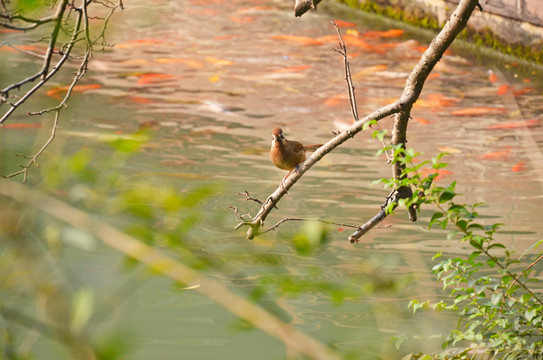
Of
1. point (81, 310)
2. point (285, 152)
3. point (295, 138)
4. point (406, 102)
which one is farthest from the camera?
point (295, 138)

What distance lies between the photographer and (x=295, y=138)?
6348 millimetres

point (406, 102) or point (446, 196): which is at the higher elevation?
point (406, 102)

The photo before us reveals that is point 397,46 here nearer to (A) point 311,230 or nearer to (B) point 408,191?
(B) point 408,191

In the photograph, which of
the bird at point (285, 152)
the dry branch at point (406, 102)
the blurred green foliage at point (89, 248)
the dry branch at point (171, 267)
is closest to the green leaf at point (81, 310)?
the blurred green foliage at point (89, 248)

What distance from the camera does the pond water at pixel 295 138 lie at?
4.12m

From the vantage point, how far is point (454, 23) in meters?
2.51

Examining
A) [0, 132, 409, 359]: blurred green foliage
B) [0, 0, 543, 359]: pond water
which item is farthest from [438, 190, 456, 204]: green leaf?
[0, 132, 409, 359]: blurred green foliage

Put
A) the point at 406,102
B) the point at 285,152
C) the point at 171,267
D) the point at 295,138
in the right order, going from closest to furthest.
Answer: the point at 171,267, the point at 406,102, the point at 285,152, the point at 295,138

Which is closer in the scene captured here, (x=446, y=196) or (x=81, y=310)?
(x=81, y=310)

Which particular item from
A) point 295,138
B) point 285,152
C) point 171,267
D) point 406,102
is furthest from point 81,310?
point 295,138

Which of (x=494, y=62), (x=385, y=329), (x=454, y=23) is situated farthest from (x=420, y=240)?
(x=494, y=62)

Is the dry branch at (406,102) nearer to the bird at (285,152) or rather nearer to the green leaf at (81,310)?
the bird at (285,152)

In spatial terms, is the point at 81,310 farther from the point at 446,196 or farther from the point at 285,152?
the point at 285,152

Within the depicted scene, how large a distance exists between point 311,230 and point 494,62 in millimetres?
7656
